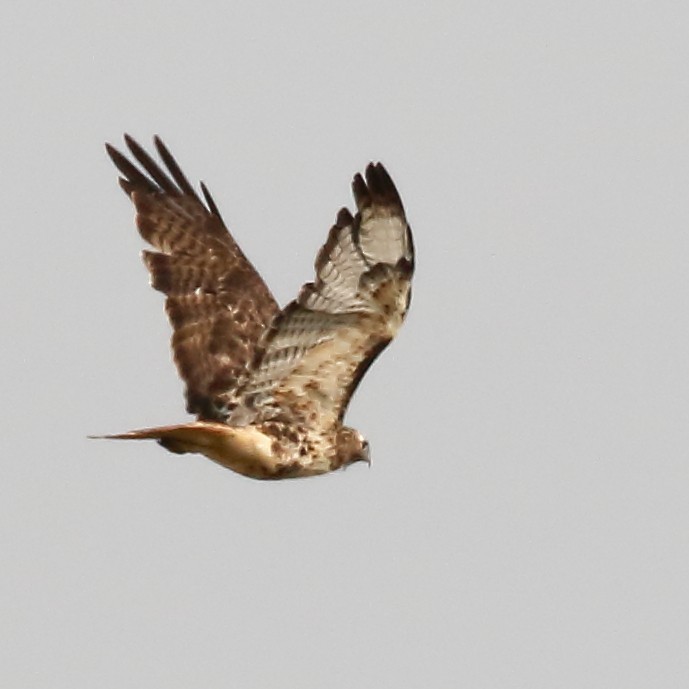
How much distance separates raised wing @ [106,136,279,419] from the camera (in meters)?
12.9

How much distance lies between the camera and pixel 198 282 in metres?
13.5

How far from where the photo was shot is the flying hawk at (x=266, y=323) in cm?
1158

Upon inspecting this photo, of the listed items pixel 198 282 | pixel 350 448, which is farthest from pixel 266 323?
pixel 350 448

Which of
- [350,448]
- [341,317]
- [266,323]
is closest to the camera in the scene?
[341,317]

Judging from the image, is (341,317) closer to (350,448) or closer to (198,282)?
(350,448)

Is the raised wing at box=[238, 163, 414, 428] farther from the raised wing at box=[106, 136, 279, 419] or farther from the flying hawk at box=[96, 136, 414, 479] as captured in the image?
the raised wing at box=[106, 136, 279, 419]

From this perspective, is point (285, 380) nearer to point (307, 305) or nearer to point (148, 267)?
point (307, 305)

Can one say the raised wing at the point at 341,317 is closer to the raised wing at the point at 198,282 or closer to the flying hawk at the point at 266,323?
the flying hawk at the point at 266,323

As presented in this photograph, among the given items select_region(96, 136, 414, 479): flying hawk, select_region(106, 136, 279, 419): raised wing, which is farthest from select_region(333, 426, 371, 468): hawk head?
select_region(106, 136, 279, 419): raised wing

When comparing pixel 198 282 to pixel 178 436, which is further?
pixel 198 282

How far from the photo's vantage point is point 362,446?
12.7m

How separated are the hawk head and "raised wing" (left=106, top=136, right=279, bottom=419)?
643 millimetres

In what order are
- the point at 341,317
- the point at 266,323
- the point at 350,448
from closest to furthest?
the point at 341,317 < the point at 350,448 < the point at 266,323

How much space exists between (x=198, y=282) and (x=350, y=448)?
1.56m
